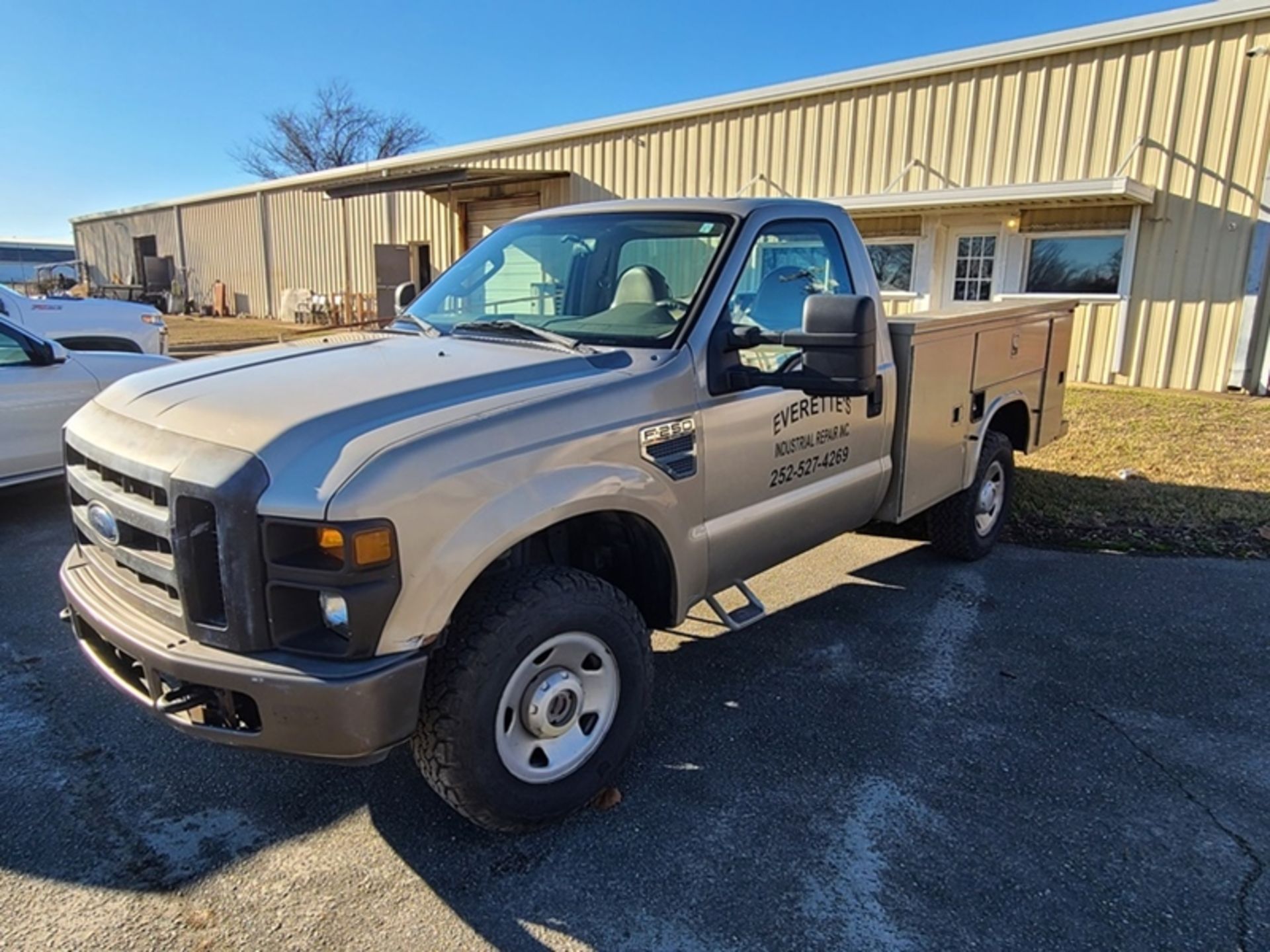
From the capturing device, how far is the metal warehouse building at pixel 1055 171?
11.0 m

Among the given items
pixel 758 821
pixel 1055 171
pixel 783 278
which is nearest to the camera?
pixel 758 821

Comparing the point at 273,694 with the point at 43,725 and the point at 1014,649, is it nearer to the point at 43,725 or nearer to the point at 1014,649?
the point at 43,725

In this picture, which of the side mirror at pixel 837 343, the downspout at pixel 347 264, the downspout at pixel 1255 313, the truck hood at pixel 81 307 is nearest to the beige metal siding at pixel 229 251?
the downspout at pixel 347 264

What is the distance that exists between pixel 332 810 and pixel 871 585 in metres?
3.36

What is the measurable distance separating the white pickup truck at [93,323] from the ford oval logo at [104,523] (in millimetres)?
6889

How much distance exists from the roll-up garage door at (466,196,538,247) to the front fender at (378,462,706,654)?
17438 millimetres

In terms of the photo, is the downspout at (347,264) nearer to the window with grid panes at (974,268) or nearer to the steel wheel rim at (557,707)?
the window with grid panes at (974,268)

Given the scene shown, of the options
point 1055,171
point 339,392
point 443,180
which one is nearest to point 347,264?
point 443,180

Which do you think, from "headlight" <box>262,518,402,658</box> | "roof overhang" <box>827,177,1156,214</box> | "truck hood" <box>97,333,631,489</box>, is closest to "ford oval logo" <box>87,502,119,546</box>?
"truck hood" <box>97,333,631,489</box>

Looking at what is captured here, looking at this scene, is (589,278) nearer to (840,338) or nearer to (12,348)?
(840,338)

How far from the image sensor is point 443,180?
1634cm

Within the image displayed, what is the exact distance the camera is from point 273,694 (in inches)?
88.0

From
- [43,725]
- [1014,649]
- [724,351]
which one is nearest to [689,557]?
[724,351]

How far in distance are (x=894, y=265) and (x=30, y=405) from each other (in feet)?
40.7
